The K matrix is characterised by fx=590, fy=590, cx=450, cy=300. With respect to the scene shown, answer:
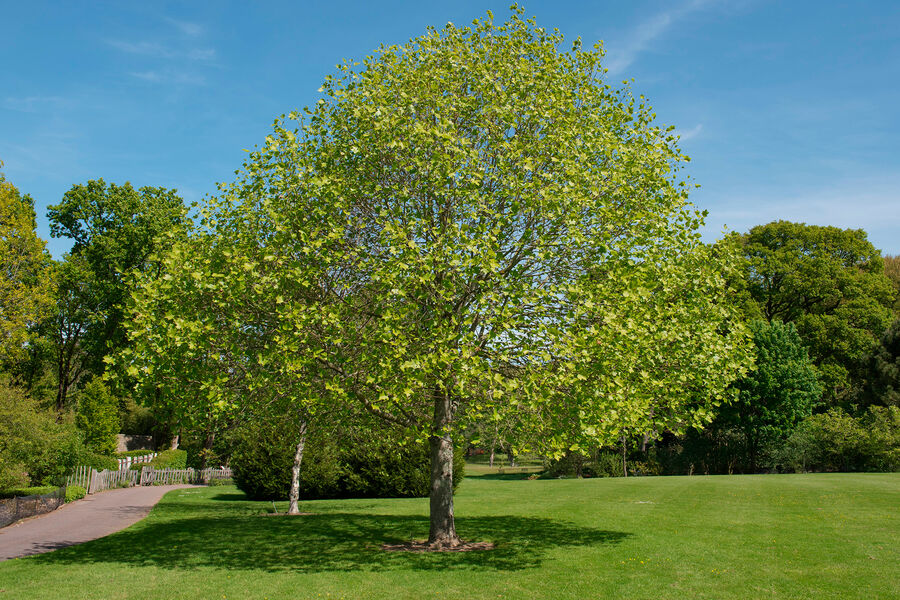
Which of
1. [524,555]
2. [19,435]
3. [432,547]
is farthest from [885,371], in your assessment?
[19,435]

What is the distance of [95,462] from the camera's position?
127 feet

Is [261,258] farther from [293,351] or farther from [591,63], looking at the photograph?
[591,63]

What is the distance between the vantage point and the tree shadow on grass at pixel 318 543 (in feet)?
47.3

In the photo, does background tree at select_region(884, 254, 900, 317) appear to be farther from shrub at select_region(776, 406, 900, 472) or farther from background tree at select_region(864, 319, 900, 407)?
shrub at select_region(776, 406, 900, 472)

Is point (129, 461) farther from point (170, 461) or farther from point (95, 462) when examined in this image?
point (95, 462)

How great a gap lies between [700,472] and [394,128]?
43.3m

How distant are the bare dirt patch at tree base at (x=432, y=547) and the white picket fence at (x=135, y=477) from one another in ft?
88.4

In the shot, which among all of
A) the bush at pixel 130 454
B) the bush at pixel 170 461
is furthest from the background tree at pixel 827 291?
the bush at pixel 130 454

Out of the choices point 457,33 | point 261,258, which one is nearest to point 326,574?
point 261,258

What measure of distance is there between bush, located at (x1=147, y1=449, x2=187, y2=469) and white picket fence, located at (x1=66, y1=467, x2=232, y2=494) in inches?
58.0

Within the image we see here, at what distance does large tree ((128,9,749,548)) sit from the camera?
12508mm

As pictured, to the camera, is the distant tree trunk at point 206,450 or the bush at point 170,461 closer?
the bush at point 170,461

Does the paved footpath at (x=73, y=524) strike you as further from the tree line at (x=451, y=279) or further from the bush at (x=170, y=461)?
the bush at (x=170, y=461)

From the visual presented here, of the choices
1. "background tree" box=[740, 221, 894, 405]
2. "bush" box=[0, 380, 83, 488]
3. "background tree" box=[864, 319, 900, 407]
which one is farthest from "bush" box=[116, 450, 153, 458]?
"background tree" box=[864, 319, 900, 407]
